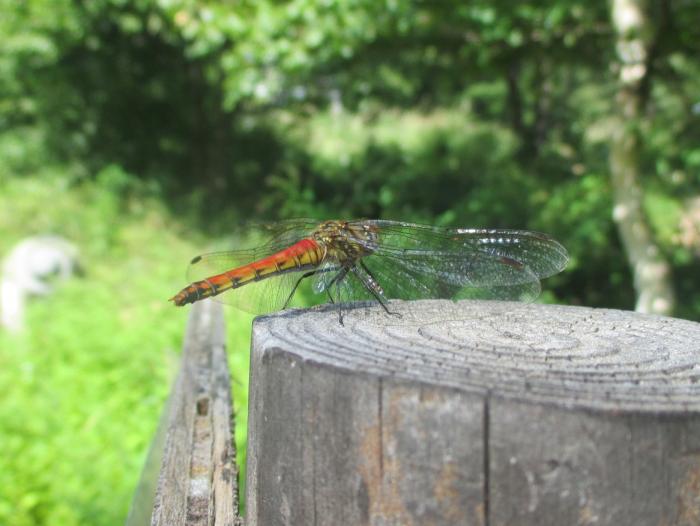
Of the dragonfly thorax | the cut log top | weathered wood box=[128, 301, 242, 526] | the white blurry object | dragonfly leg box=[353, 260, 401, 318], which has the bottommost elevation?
weathered wood box=[128, 301, 242, 526]

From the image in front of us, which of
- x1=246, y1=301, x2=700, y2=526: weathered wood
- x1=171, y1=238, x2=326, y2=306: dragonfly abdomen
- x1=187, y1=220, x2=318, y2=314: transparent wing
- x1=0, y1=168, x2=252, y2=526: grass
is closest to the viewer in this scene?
x1=246, y1=301, x2=700, y2=526: weathered wood

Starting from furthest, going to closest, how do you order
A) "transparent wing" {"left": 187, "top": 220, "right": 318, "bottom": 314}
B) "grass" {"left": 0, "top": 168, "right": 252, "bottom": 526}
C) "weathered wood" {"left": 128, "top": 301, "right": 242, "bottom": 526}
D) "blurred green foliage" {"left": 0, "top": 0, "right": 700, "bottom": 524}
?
"blurred green foliage" {"left": 0, "top": 0, "right": 700, "bottom": 524} → "grass" {"left": 0, "top": 168, "right": 252, "bottom": 526} → "transparent wing" {"left": 187, "top": 220, "right": 318, "bottom": 314} → "weathered wood" {"left": 128, "top": 301, "right": 242, "bottom": 526}

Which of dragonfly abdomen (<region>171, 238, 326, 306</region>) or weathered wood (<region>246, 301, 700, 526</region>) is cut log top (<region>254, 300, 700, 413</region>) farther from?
dragonfly abdomen (<region>171, 238, 326, 306</region>)

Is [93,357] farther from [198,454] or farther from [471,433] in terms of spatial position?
[471,433]

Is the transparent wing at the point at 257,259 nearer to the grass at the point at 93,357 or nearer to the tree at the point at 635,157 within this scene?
the grass at the point at 93,357

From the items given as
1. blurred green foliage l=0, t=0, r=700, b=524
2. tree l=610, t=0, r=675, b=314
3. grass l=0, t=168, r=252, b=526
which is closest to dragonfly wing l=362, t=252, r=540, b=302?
Answer: blurred green foliage l=0, t=0, r=700, b=524
